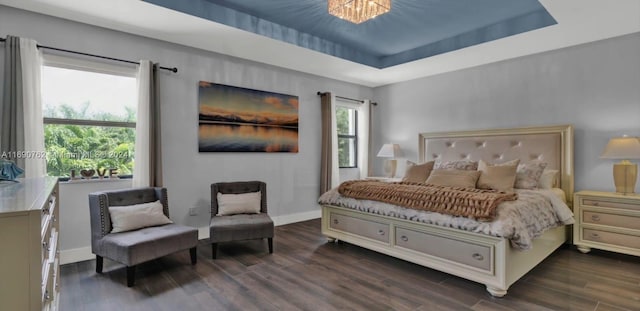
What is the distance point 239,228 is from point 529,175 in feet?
11.1

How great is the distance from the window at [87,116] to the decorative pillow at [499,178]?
4.04 metres

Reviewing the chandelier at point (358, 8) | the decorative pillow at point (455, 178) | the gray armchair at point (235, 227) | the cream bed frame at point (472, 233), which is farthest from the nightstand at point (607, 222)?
the gray armchair at point (235, 227)

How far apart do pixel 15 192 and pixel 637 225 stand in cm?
496

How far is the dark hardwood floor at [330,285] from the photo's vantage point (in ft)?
7.83

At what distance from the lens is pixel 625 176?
3.40 m

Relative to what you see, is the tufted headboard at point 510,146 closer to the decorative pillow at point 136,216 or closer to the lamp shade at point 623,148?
the lamp shade at point 623,148

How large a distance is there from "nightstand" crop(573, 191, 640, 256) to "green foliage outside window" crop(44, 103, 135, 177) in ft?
16.8

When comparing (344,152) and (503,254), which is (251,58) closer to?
(344,152)

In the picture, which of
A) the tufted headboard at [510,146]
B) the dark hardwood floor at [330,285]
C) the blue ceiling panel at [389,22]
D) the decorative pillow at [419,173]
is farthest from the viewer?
the decorative pillow at [419,173]

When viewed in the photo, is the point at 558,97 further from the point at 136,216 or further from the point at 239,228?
the point at 136,216

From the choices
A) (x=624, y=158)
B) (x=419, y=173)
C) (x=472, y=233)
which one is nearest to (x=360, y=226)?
(x=419, y=173)

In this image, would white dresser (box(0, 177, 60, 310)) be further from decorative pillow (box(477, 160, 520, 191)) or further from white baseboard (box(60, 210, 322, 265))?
decorative pillow (box(477, 160, 520, 191))

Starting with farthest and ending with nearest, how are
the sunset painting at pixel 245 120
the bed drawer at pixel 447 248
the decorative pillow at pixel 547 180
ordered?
the sunset painting at pixel 245 120 < the decorative pillow at pixel 547 180 < the bed drawer at pixel 447 248

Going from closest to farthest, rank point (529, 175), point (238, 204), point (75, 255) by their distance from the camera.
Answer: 1. point (75, 255)
2. point (529, 175)
3. point (238, 204)
